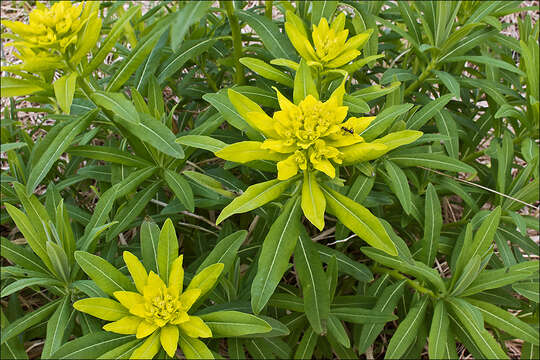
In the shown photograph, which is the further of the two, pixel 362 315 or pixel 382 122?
pixel 362 315

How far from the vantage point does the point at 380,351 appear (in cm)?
241

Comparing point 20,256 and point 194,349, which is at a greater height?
point 20,256

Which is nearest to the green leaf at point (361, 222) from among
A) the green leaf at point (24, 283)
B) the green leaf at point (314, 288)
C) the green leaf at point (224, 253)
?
the green leaf at point (314, 288)

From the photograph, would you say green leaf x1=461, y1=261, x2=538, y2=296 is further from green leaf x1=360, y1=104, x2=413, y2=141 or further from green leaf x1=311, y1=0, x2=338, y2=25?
green leaf x1=311, y1=0, x2=338, y2=25

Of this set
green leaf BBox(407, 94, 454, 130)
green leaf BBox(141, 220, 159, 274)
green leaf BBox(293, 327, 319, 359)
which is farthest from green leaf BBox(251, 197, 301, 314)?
green leaf BBox(407, 94, 454, 130)

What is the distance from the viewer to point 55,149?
155 centimetres

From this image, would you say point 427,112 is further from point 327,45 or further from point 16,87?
point 16,87

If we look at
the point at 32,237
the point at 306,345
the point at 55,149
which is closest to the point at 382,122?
the point at 306,345

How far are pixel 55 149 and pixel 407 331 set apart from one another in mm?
1424

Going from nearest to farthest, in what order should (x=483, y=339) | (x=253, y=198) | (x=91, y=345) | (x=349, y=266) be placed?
(x=253, y=198) < (x=91, y=345) < (x=483, y=339) < (x=349, y=266)

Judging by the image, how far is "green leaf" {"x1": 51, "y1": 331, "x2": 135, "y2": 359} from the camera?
1.38 m

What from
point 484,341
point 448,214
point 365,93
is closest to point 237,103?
point 365,93

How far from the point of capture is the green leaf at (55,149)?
1521mm

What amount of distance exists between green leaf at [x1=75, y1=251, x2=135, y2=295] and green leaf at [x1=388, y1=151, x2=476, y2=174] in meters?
1.13
